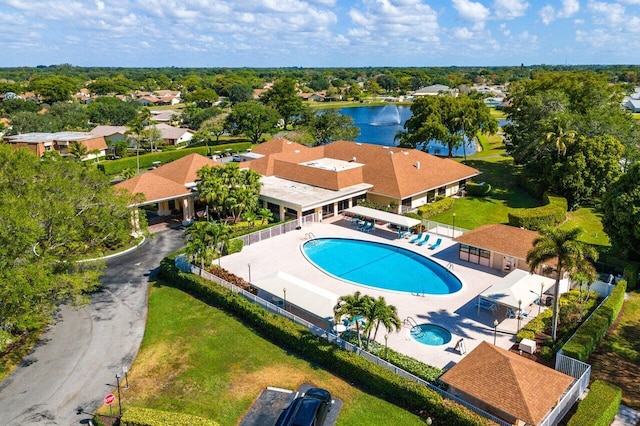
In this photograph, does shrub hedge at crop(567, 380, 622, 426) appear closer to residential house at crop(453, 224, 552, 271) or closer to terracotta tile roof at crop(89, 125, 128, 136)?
residential house at crop(453, 224, 552, 271)

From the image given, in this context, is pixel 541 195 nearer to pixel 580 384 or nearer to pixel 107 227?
pixel 580 384

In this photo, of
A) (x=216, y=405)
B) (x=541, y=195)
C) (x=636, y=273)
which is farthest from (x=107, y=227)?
(x=541, y=195)

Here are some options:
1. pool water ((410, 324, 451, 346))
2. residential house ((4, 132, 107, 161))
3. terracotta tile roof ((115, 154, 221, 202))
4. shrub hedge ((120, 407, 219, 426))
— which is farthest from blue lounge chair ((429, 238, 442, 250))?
residential house ((4, 132, 107, 161))

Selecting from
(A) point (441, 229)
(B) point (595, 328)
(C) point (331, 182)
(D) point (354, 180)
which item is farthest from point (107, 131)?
(B) point (595, 328)

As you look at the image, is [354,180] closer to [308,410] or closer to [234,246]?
[234,246]

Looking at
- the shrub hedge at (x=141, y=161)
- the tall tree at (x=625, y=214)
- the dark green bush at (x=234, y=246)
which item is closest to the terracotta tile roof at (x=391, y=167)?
the dark green bush at (x=234, y=246)

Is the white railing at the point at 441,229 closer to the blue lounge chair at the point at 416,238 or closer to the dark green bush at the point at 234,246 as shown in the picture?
the blue lounge chair at the point at 416,238

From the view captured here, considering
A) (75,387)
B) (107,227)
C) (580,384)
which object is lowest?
(75,387)

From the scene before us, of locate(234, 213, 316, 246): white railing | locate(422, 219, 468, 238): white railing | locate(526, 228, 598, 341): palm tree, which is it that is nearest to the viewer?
locate(526, 228, 598, 341): palm tree
